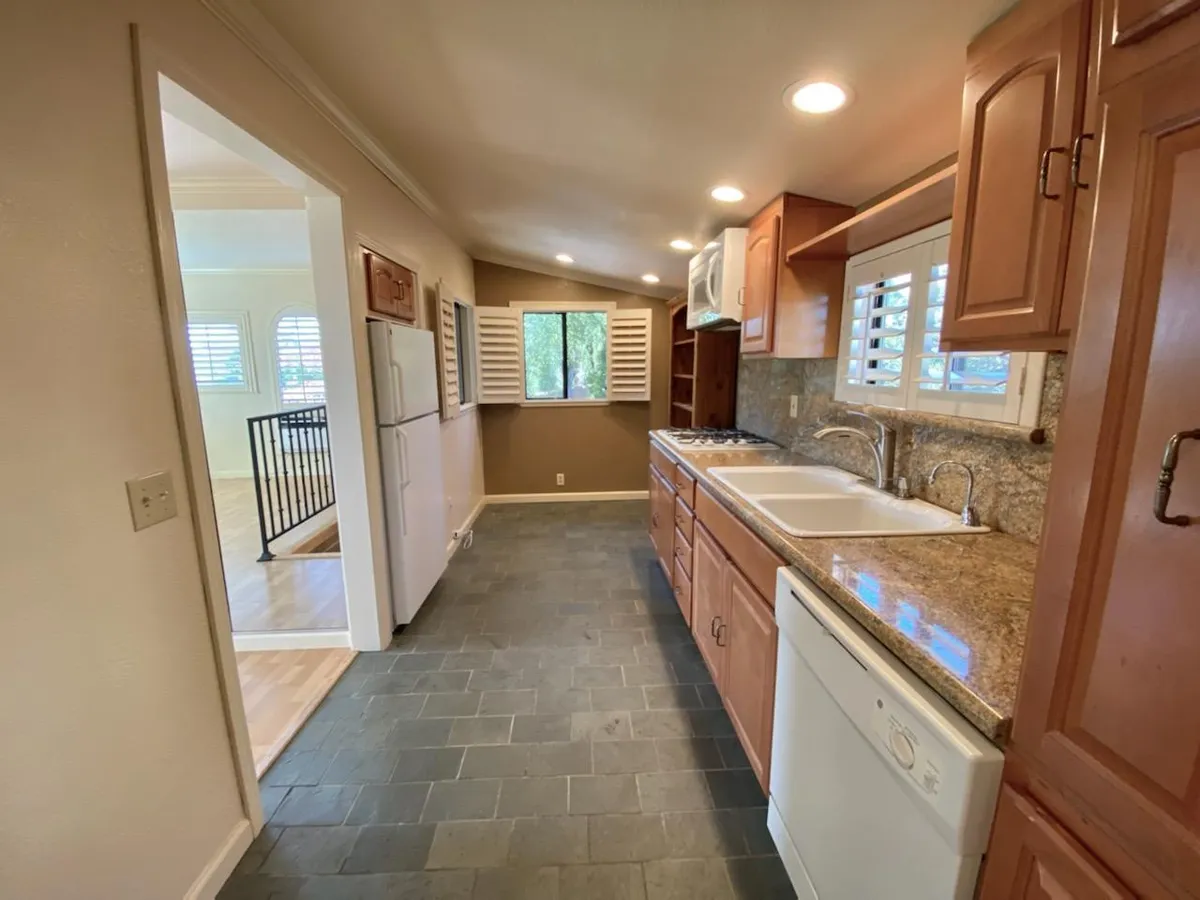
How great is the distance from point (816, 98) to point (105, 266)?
183cm

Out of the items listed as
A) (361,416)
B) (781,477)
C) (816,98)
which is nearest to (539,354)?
(361,416)

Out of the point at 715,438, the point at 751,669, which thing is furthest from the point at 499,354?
the point at 751,669

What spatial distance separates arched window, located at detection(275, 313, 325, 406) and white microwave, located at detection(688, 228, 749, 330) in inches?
198

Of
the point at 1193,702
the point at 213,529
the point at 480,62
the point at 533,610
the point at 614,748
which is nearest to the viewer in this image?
the point at 1193,702

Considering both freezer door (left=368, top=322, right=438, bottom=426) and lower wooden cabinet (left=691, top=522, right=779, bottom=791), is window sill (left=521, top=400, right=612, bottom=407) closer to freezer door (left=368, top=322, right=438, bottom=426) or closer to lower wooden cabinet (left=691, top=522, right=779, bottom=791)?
freezer door (left=368, top=322, right=438, bottom=426)

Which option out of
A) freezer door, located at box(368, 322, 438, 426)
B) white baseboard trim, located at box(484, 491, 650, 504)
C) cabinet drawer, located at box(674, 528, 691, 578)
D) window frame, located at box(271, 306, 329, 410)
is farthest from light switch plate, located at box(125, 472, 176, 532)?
window frame, located at box(271, 306, 329, 410)

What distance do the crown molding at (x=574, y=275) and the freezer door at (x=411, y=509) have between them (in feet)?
7.38

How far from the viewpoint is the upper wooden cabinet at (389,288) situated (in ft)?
7.68

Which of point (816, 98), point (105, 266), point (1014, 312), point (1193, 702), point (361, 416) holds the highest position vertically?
point (816, 98)

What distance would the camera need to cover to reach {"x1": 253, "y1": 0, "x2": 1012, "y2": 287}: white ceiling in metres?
1.16

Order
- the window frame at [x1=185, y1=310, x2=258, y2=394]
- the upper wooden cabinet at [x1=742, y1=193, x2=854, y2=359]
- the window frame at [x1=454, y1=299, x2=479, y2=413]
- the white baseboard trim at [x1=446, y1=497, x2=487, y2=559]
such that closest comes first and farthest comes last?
the upper wooden cabinet at [x1=742, y1=193, x2=854, y2=359], the white baseboard trim at [x1=446, y1=497, x2=487, y2=559], the window frame at [x1=454, y1=299, x2=479, y2=413], the window frame at [x1=185, y1=310, x2=258, y2=394]

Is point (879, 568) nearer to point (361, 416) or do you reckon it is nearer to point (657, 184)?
point (657, 184)

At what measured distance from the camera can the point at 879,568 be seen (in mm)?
1171

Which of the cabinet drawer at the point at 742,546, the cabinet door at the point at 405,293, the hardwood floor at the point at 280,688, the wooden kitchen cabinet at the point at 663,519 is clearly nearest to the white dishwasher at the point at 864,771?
the cabinet drawer at the point at 742,546
